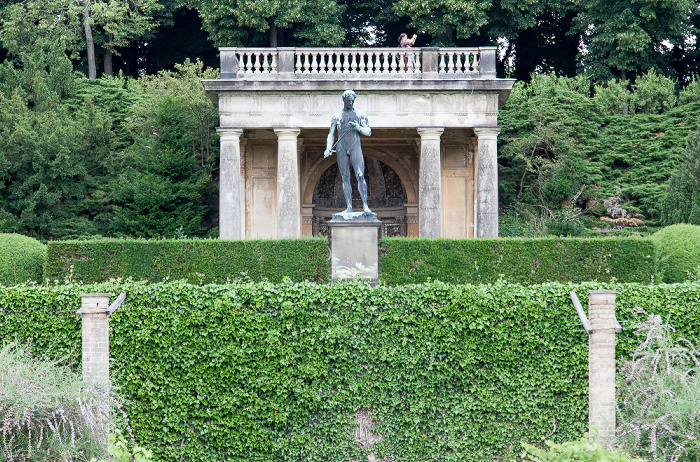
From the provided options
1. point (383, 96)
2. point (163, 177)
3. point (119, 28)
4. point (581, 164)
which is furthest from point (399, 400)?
point (119, 28)

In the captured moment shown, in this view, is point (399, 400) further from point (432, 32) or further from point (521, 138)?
point (432, 32)

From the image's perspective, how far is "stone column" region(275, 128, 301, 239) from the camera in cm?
1941

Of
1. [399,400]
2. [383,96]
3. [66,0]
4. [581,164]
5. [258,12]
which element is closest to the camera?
[399,400]

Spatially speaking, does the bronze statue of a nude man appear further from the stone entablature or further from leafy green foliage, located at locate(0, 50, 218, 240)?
leafy green foliage, located at locate(0, 50, 218, 240)

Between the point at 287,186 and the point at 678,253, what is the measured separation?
395 inches

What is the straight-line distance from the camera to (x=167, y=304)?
9922mm

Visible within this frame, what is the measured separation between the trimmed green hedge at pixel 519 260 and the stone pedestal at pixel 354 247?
0.88 m

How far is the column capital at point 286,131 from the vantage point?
65.9 ft

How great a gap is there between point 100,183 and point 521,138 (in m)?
14.5

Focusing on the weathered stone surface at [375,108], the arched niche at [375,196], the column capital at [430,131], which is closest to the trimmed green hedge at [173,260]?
the weathered stone surface at [375,108]

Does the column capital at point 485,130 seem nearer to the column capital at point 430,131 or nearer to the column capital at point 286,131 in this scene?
the column capital at point 430,131

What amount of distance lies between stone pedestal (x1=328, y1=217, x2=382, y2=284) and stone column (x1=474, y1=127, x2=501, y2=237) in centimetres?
707

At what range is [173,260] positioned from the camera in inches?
568

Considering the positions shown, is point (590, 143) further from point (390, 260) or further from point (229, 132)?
point (390, 260)
